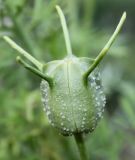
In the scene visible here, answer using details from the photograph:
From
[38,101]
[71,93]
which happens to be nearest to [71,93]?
[71,93]

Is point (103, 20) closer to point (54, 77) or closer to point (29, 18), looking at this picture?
point (29, 18)

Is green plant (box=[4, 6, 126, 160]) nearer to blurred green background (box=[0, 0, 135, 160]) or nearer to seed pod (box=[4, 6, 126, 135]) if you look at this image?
seed pod (box=[4, 6, 126, 135])

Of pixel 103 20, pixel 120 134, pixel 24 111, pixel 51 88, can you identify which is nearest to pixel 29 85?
pixel 24 111

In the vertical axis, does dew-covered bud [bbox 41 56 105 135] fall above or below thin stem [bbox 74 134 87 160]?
above

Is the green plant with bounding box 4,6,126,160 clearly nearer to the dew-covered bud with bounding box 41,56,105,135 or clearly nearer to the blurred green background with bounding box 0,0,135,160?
the dew-covered bud with bounding box 41,56,105,135

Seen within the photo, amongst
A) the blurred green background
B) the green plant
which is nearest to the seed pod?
the green plant

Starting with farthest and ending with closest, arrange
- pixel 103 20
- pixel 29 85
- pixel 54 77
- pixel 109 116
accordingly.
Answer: pixel 103 20
pixel 109 116
pixel 29 85
pixel 54 77

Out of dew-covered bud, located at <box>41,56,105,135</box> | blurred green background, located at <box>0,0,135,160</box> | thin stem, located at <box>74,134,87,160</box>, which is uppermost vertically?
blurred green background, located at <box>0,0,135,160</box>

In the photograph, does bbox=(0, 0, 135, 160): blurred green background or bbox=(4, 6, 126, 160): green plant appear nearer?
bbox=(4, 6, 126, 160): green plant

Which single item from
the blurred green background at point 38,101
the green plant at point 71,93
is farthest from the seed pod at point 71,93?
the blurred green background at point 38,101
